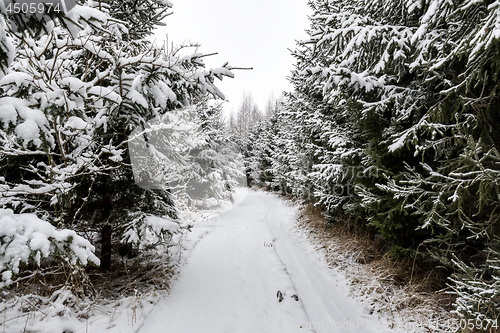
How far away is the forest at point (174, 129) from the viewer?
74.7 inches

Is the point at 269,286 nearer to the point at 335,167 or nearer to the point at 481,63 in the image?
the point at 335,167

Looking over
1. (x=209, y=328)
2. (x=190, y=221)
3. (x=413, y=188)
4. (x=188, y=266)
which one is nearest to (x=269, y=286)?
(x=209, y=328)

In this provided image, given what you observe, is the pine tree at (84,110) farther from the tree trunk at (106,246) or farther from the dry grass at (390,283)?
the dry grass at (390,283)

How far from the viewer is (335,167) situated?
6277 mm

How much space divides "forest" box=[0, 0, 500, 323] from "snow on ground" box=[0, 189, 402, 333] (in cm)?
59

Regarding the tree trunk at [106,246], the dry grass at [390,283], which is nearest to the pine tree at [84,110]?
the tree trunk at [106,246]

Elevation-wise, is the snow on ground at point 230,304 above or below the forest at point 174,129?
below

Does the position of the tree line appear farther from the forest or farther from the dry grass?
the dry grass

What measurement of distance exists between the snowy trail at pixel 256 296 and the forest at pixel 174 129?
50.0 inches

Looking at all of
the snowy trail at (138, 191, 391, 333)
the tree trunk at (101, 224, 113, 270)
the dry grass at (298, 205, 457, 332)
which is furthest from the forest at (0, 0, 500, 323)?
the snowy trail at (138, 191, 391, 333)

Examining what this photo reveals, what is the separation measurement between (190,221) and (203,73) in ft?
23.7

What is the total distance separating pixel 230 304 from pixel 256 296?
52 cm

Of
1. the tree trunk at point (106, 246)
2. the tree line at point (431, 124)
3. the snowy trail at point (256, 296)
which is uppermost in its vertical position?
the tree line at point (431, 124)

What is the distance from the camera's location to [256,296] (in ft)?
13.4
